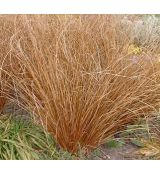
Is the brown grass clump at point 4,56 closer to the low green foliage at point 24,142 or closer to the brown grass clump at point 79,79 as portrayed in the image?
the brown grass clump at point 79,79

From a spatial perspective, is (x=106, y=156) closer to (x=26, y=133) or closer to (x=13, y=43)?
(x=26, y=133)

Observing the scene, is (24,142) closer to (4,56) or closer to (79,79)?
(79,79)

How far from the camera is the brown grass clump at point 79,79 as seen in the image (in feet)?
11.1

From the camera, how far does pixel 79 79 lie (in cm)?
342

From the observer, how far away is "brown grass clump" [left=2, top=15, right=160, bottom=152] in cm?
340

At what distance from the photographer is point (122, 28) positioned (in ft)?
14.7

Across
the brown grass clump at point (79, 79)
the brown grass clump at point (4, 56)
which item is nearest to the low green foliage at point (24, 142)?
the brown grass clump at point (79, 79)

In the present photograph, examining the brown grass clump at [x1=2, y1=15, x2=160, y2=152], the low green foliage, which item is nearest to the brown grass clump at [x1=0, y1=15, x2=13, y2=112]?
the brown grass clump at [x1=2, y1=15, x2=160, y2=152]

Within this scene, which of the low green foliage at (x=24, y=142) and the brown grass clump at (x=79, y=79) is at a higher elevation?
the brown grass clump at (x=79, y=79)

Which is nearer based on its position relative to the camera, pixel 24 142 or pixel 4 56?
pixel 24 142

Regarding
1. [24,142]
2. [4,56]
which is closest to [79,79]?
[24,142]

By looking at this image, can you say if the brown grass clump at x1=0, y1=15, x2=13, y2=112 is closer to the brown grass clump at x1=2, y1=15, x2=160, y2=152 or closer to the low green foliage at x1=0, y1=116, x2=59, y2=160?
the brown grass clump at x1=2, y1=15, x2=160, y2=152

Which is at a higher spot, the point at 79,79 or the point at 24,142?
the point at 79,79
